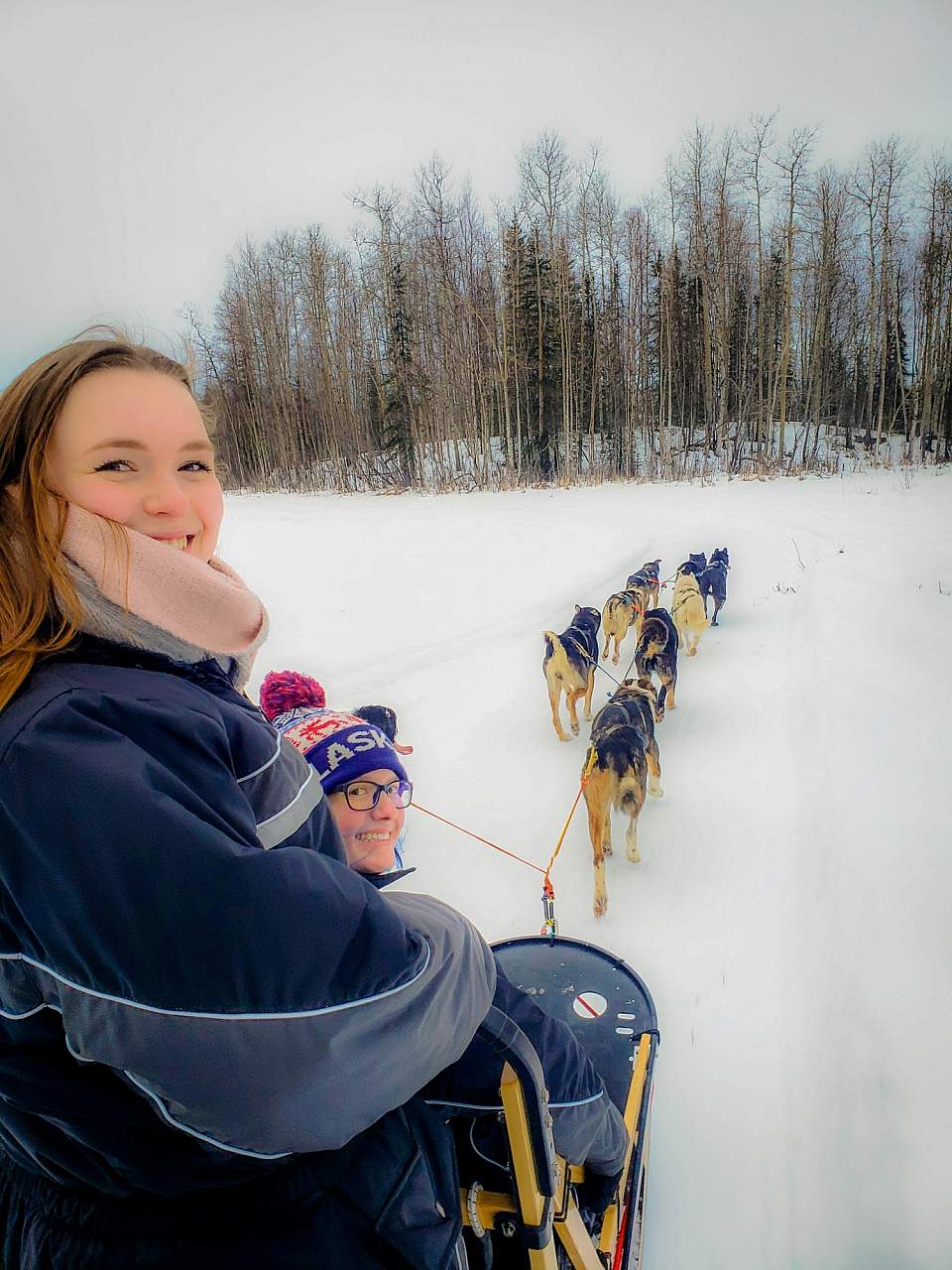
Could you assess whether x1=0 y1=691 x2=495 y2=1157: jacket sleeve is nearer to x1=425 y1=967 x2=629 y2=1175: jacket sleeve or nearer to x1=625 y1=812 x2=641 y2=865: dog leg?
x1=425 y1=967 x2=629 y2=1175: jacket sleeve

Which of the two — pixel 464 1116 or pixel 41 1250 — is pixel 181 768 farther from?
pixel 464 1116

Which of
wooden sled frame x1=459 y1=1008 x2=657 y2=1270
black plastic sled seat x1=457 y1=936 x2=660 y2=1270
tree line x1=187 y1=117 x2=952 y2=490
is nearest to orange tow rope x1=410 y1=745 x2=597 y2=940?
black plastic sled seat x1=457 y1=936 x2=660 y2=1270

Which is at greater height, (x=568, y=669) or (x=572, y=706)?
(x=568, y=669)

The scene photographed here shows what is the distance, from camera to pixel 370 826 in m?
2.26

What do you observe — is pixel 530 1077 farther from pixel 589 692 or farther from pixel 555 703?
pixel 589 692

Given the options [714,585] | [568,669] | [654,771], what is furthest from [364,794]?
[714,585]

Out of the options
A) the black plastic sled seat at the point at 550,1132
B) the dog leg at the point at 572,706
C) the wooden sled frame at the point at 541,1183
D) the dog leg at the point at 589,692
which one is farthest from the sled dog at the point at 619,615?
the wooden sled frame at the point at 541,1183

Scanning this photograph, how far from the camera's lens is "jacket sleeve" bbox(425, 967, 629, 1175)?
1.31 meters

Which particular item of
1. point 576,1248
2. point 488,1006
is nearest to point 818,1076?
point 576,1248

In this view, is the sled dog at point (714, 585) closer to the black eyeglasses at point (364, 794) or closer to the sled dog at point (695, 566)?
the sled dog at point (695, 566)

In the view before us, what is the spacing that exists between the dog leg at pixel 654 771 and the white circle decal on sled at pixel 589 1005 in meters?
1.48

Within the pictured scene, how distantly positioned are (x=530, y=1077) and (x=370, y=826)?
51.4 inches

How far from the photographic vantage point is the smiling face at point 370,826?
2227 millimetres

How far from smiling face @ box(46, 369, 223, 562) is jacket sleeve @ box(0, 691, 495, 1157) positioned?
1.25 feet
